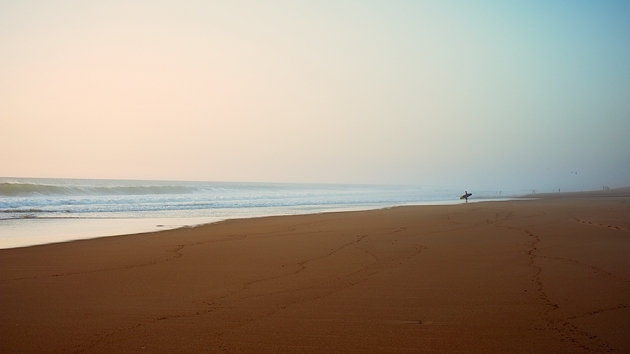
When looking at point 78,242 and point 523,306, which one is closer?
point 523,306

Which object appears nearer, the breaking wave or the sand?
the sand

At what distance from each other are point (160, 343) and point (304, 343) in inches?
52.4

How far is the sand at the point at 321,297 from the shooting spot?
3918mm

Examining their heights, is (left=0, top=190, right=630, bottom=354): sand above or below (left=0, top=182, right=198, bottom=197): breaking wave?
below

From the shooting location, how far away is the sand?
12.9 ft

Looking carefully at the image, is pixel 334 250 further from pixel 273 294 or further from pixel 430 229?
pixel 430 229

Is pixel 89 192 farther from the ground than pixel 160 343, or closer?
farther from the ground

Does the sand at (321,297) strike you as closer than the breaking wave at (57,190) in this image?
Yes

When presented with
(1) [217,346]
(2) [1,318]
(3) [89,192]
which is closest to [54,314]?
(2) [1,318]

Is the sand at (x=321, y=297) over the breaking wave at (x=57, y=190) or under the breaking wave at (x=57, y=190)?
under

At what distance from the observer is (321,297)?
17.7 ft

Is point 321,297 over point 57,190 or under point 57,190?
under

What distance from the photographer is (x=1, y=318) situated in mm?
4660

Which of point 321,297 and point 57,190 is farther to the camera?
point 57,190
